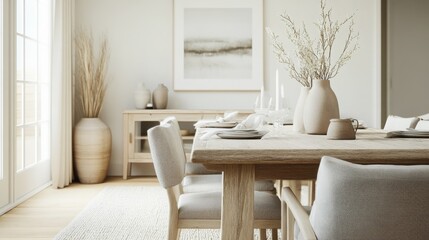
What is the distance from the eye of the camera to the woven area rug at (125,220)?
3.05 metres

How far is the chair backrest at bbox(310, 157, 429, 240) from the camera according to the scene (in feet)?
3.48

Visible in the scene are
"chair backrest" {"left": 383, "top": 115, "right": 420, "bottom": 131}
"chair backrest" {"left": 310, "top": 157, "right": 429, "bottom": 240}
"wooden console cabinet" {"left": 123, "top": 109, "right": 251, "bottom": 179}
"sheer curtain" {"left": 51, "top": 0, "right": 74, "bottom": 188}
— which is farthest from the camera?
"wooden console cabinet" {"left": 123, "top": 109, "right": 251, "bottom": 179}

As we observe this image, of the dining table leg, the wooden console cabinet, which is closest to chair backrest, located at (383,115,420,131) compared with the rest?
the dining table leg

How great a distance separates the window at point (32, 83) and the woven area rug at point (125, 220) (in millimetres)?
734

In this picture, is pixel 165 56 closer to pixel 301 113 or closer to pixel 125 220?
pixel 125 220

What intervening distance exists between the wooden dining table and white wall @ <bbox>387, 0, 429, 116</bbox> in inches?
189

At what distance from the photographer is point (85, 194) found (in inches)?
176

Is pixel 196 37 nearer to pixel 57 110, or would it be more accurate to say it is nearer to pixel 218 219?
pixel 57 110

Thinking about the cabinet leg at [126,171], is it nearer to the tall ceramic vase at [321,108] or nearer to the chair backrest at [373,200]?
the tall ceramic vase at [321,108]

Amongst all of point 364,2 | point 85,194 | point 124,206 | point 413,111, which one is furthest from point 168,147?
point 413,111

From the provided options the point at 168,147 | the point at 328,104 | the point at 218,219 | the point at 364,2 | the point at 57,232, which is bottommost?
the point at 57,232

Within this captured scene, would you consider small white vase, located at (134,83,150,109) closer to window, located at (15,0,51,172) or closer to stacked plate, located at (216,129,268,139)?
window, located at (15,0,51,172)

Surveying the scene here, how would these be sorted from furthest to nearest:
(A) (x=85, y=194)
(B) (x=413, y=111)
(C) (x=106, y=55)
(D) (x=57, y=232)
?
(B) (x=413, y=111) < (C) (x=106, y=55) < (A) (x=85, y=194) < (D) (x=57, y=232)

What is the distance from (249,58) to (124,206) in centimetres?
248
